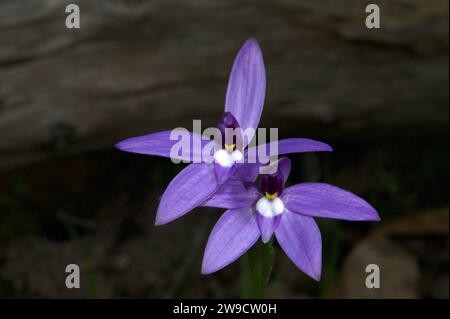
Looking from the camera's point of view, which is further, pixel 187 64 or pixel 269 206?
pixel 187 64

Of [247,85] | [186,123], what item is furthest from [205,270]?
[186,123]

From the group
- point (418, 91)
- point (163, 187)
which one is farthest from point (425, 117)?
point (163, 187)

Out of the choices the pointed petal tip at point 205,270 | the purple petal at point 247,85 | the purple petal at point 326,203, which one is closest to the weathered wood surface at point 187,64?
the purple petal at point 247,85

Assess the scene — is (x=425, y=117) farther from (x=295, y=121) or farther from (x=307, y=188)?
(x=307, y=188)

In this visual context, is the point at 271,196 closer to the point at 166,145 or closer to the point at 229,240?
the point at 229,240

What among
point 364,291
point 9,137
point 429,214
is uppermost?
point 9,137

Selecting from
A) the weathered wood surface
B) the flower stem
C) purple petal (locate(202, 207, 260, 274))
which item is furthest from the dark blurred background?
purple petal (locate(202, 207, 260, 274))
